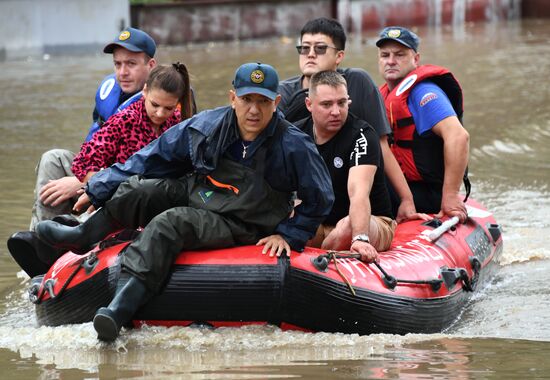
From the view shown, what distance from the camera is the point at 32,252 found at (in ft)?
21.4

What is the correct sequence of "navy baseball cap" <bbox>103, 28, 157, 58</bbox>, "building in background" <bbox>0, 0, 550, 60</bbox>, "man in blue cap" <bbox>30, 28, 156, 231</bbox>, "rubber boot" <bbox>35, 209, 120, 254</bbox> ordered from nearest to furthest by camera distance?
1. "rubber boot" <bbox>35, 209, 120, 254</bbox>
2. "man in blue cap" <bbox>30, 28, 156, 231</bbox>
3. "navy baseball cap" <bbox>103, 28, 157, 58</bbox>
4. "building in background" <bbox>0, 0, 550, 60</bbox>

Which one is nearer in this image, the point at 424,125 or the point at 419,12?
the point at 424,125

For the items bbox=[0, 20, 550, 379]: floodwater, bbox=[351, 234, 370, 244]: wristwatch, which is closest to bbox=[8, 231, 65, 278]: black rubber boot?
bbox=[0, 20, 550, 379]: floodwater

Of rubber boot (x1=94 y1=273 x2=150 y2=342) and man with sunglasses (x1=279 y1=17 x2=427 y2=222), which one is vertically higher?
man with sunglasses (x1=279 y1=17 x2=427 y2=222)

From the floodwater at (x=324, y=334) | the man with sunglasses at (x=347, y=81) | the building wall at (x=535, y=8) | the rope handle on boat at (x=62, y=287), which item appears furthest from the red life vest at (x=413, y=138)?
the building wall at (x=535, y=8)

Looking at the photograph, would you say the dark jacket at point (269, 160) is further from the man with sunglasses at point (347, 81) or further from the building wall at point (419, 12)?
the building wall at point (419, 12)

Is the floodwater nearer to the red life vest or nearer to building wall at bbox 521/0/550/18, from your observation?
the red life vest

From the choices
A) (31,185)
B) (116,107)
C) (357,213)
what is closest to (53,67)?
(31,185)

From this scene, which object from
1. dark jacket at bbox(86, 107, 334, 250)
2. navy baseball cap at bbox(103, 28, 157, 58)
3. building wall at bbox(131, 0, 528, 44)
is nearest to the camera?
dark jacket at bbox(86, 107, 334, 250)

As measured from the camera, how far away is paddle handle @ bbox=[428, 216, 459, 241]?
6797mm

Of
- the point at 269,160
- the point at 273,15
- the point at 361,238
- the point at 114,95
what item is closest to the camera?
the point at 269,160

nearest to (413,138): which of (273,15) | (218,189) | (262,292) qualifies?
(218,189)

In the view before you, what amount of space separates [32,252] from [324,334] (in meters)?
1.80

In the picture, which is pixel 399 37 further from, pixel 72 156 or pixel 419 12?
pixel 419 12
